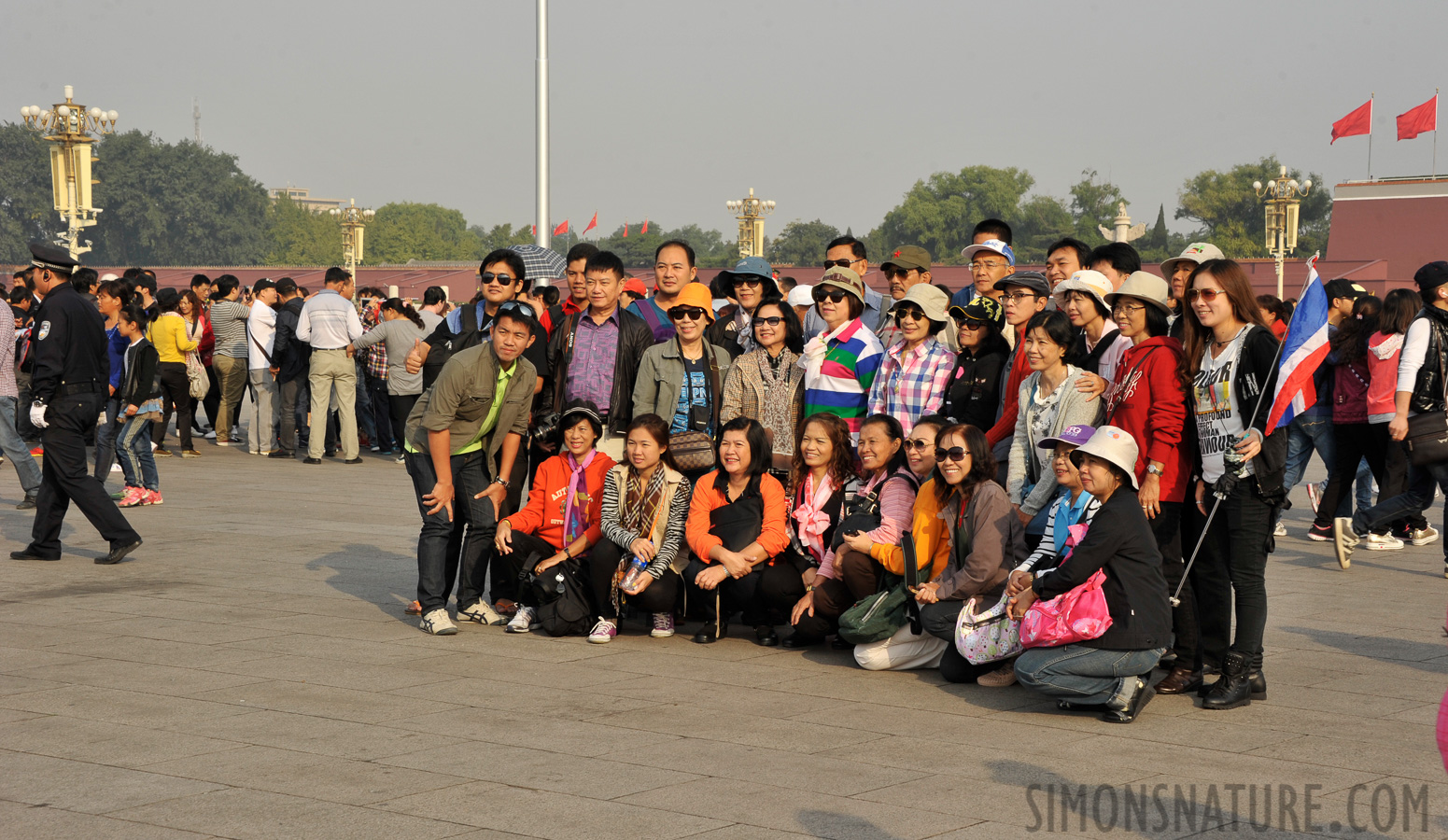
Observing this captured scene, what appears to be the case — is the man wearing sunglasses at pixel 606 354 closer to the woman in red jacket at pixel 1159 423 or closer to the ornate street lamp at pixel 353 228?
the woman in red jacket at pixel 1159 423

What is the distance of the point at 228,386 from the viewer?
15336 millimetres

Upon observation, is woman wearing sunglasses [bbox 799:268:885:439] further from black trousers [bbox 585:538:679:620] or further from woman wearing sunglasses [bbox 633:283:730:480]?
black trousers [bbox 585:538:679:620]

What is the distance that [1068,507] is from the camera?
17.8 ft

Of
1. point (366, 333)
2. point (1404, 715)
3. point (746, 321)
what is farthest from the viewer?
point (366, 333)

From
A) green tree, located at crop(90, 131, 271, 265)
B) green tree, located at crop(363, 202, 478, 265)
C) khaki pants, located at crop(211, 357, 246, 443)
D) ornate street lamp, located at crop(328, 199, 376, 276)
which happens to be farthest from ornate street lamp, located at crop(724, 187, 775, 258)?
green tree, located at crop(363, 202, 478, 265)

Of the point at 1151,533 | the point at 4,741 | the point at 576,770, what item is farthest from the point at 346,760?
the point at 1151,533

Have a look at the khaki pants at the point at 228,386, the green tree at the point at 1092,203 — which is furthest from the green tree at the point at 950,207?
the khaki pants at the point at 228,386

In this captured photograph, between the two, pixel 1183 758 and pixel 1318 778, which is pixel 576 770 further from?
pixel 1318 778

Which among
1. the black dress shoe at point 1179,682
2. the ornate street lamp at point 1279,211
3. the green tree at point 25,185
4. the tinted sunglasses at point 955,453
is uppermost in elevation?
the green tree at point 25,185

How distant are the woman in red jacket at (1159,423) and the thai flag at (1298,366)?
44 centimetres

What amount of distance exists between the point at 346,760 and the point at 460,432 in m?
2.50

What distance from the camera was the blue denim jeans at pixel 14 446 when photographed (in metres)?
9.24

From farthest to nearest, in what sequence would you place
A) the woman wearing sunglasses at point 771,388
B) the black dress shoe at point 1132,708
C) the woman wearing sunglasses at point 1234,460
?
1. the woman wearing sunglasses at point 771,388
2. the woman wearing sunglasses at point 1234,460
3. the black dress shoe at point 1132,708

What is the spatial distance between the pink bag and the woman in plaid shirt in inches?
60.5
